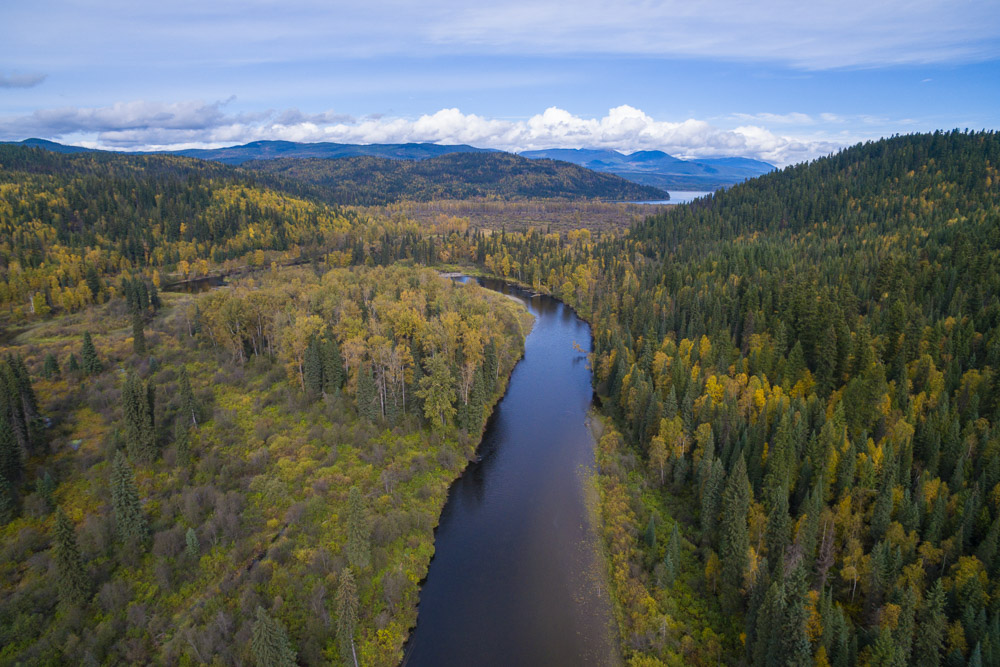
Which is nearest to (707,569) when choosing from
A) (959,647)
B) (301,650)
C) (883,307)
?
(959,647)

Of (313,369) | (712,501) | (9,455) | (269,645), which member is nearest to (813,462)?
(712,501)

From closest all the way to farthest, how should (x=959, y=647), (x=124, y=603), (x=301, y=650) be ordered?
(x=959, y=647) → (x=301, y=650) → (x=124, y=603)

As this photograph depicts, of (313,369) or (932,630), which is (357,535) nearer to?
(313,369)

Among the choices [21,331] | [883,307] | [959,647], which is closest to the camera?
[959,647]

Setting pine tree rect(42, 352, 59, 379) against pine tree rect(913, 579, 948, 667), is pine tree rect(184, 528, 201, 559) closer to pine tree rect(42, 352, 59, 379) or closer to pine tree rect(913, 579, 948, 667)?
pine tree rect(42, 352, 59, 379)

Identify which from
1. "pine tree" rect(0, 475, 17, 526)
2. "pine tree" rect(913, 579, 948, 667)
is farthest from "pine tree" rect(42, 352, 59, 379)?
"pine tree" rect(913, 579, 948, 667)

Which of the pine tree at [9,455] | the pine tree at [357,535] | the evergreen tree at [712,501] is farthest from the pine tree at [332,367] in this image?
the evergreen tree at [712,501]

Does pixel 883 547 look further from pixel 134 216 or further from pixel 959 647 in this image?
A: pixel 134 216
